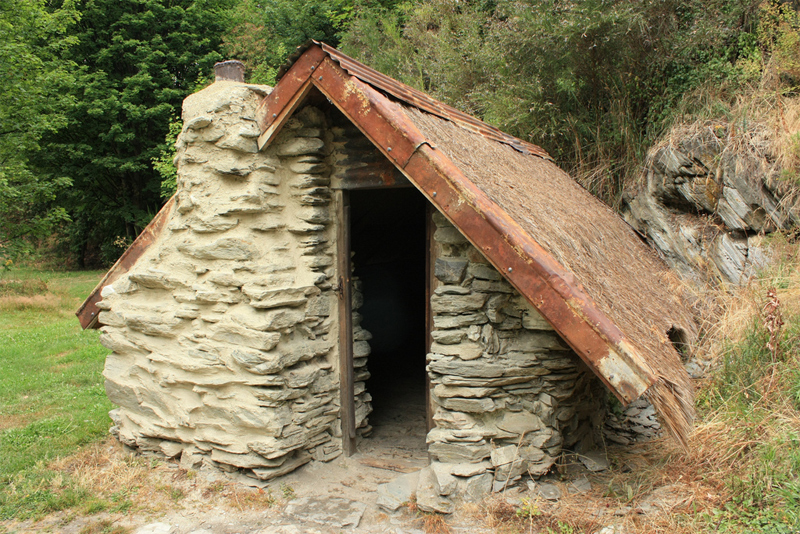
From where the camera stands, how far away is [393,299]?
8.14 metres

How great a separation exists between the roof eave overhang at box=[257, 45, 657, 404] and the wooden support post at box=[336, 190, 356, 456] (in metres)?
0.87

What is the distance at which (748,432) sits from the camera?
3.25 meters

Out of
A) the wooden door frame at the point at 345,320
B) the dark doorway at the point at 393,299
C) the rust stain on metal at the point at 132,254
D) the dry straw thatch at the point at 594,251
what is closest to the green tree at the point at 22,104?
the rust stain on metal at the point at 132,254

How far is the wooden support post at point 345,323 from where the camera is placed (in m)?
4.51

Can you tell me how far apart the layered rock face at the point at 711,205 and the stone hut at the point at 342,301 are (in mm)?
1006

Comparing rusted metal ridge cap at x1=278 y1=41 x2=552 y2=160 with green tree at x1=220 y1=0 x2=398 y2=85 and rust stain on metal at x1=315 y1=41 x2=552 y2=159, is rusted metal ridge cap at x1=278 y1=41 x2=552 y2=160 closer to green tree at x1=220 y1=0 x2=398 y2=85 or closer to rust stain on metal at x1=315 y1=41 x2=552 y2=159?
rust stain on metal at x1=315 y1=41 x2=552 y2=159

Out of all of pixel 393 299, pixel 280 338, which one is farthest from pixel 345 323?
pixel 393 299

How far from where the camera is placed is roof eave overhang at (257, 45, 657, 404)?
2.71 m

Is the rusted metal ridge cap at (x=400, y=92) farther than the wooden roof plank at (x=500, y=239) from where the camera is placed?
Yes

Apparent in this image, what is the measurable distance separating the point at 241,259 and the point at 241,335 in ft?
1.88

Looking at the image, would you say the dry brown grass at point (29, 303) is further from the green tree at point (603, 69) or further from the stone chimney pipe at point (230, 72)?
the green tree at point (603, 69)

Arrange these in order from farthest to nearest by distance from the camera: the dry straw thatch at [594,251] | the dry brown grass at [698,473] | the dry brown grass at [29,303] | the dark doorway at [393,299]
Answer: the dry brown grass at [29,303] < the dark doorway at [393,299] < the dry straw thatch at [594,251] < the dry brown grass at [698,473]

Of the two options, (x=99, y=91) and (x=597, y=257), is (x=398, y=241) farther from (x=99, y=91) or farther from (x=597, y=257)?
(x=99, y=91)

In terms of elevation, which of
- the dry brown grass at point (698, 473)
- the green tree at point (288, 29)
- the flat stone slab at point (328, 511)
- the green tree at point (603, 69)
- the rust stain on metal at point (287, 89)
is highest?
the green tree at point (288, 29)
